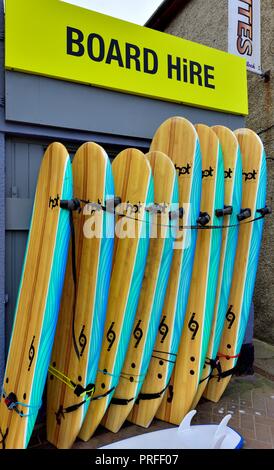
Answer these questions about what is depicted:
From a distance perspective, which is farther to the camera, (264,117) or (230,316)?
(264,117)

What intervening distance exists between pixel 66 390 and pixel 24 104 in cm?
200

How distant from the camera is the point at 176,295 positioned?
2.46m

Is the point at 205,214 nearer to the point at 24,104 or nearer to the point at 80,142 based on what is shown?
the point at 80,142

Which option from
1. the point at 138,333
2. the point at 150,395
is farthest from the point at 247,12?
the point at 150,395

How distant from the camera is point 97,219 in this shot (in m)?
2.08

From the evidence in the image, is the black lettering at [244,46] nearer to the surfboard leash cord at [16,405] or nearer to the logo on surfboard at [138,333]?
the logo on surfboard at [138,333]

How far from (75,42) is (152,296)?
1975mm

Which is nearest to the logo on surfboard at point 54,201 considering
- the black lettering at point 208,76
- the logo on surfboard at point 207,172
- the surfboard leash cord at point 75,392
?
the surfboard leash cord at point 75,392

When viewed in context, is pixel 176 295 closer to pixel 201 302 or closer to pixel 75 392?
pixel 201 302

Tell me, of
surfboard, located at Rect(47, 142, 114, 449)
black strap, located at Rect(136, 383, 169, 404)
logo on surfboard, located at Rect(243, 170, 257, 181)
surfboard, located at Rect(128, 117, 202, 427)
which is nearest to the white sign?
→ logo on surfboard, located at Rect(243, 170, 257, 181)

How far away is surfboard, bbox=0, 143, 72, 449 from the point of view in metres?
1.92

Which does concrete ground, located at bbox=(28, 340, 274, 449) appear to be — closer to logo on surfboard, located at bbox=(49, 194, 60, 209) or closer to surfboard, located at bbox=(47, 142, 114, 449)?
surfboard, located at bbox=(47, 142, 114, 449)

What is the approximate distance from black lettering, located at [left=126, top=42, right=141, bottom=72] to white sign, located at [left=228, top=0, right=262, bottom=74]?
58.3 inches

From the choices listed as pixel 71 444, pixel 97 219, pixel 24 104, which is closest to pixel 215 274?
pixel 97 219
